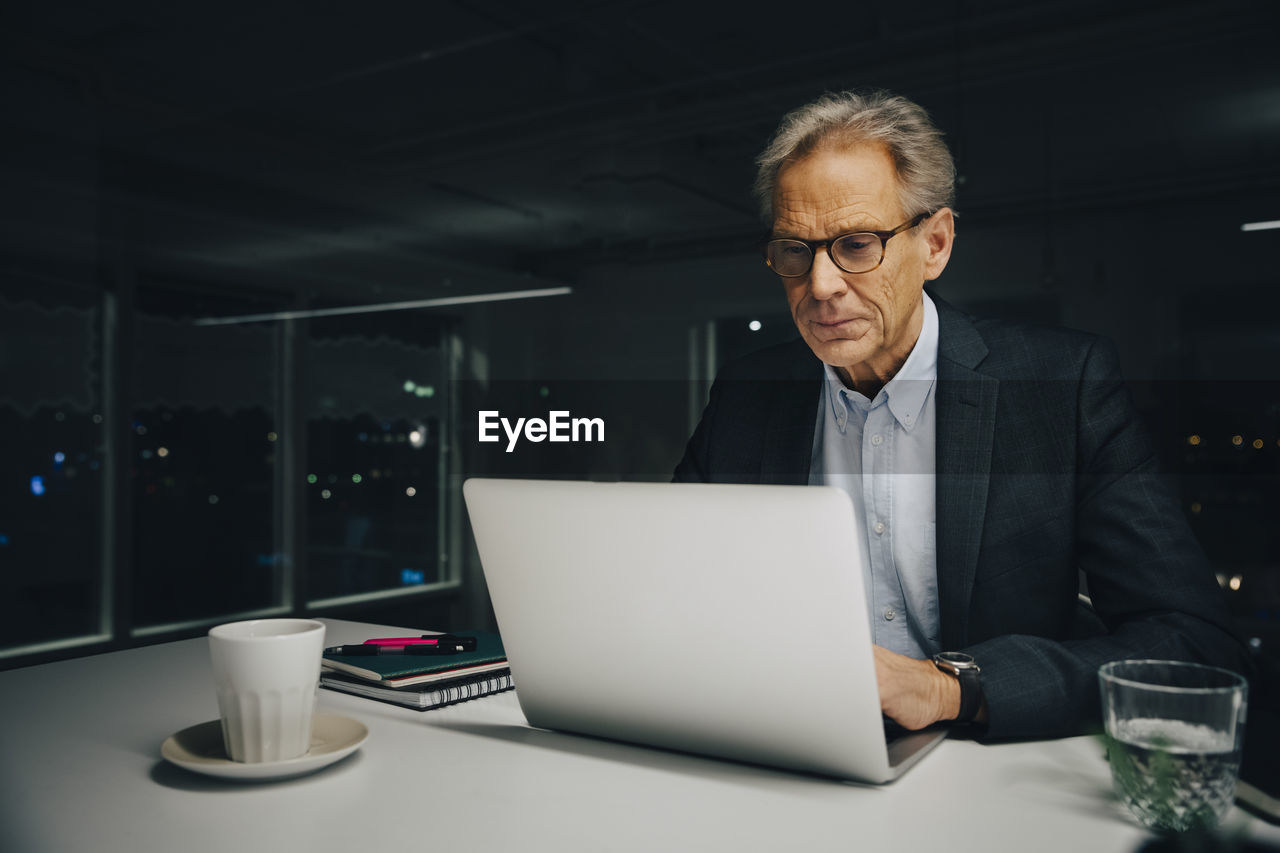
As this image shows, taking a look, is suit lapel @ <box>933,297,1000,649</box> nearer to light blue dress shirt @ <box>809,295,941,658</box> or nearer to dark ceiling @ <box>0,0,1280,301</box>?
light blue dress shirt @ <box>809,295,941,658</box>

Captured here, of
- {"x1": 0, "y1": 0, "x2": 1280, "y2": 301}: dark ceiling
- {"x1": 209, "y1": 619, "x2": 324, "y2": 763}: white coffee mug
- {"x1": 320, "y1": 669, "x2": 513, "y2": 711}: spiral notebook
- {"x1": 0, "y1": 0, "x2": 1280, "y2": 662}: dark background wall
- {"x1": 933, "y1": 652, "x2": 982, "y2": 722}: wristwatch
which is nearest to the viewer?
{"x1": 209, "y1": 619, "x2": 324, "y2": 763}: white coffee mug

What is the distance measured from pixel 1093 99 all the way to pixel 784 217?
3.73 m

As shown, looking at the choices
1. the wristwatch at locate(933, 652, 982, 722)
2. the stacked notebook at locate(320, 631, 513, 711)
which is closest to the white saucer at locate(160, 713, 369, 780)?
the stacked notebook at locate(320, 631, 513, 711)

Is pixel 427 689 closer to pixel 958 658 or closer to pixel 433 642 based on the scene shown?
pixel 433 642

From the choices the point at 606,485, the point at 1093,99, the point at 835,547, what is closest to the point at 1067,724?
the point at 835,547

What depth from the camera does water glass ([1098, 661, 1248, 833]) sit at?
2.29 feet

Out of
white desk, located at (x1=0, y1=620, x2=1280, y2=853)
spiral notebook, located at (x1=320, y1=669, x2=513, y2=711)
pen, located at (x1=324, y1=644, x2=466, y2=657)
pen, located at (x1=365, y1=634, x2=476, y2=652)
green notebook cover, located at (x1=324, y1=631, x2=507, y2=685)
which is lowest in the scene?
white desk, located at (x1=0, y1=620, x2=1280, y2=853)

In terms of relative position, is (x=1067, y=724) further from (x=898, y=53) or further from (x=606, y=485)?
(x=898, y=53)

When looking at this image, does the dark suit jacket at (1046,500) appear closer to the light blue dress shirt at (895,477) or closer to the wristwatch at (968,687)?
the light blue dress shirt at (895,477)

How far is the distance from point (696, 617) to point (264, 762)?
0.41m

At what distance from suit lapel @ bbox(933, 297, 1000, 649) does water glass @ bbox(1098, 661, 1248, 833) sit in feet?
2.33

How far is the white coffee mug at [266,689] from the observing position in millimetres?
805

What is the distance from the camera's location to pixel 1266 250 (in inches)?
203

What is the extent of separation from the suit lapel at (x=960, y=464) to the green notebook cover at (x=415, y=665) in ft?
2.39
